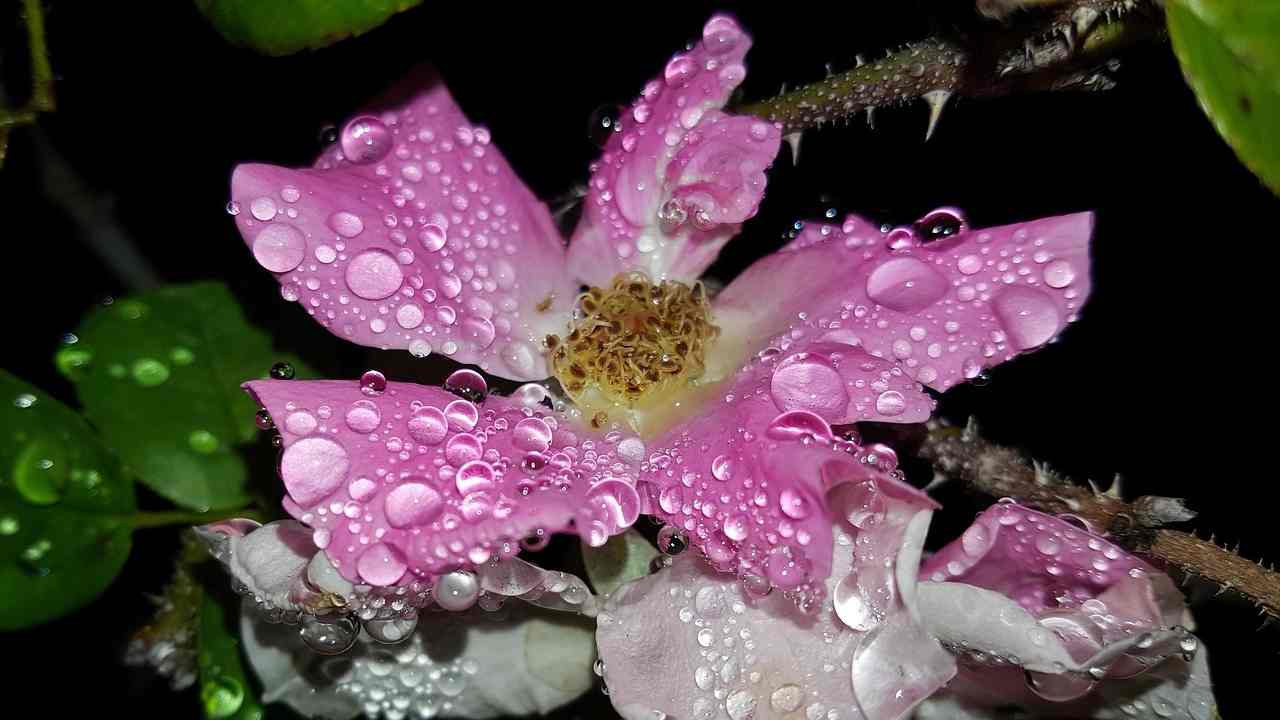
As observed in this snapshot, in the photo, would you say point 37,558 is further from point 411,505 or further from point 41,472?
point 411,505

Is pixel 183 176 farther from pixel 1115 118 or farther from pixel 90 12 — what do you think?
pixel 1115 118

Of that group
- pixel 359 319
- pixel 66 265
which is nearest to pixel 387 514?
pixel 359 319

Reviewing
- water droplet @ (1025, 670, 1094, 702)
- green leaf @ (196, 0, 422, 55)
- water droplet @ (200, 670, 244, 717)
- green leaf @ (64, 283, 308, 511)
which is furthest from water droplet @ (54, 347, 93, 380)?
water droplet @ (1025, 670, 1094, 702)

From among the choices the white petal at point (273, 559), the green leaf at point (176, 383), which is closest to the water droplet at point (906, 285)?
the white petal at point (273, 559)

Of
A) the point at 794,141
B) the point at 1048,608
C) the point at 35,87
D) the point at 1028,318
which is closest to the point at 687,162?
the point at 794,141

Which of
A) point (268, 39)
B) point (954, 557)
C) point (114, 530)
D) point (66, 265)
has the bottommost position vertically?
point (954, 557)
